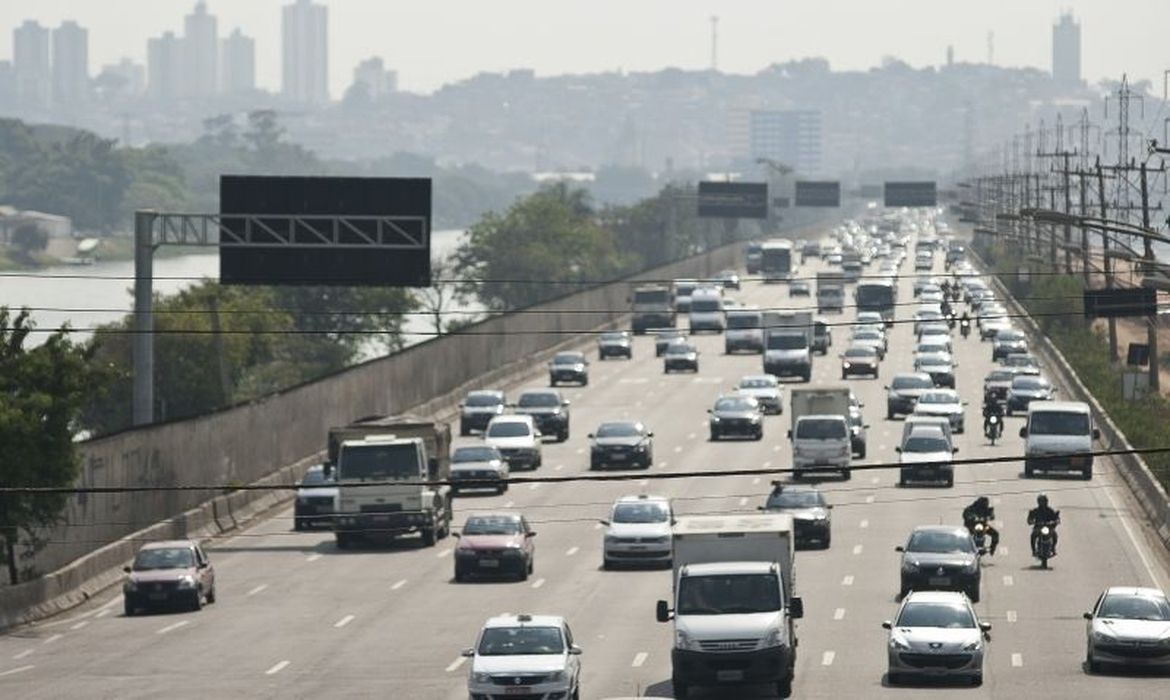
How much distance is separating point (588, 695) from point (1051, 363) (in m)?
77.1

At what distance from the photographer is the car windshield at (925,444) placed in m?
68.8

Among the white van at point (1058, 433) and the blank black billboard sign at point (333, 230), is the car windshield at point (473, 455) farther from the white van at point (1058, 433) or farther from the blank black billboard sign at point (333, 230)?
the white van at point (1058, 433)

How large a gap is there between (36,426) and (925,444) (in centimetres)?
2668

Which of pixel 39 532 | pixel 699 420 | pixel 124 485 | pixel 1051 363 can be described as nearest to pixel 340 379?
pixel 699 420

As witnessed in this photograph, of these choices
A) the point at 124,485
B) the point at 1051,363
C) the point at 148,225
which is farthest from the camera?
the point at 1051,363

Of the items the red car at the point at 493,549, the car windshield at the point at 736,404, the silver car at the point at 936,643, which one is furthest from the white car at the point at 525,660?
the car windshield at the point at 736,404

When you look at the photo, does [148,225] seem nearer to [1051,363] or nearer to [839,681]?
[839,681]

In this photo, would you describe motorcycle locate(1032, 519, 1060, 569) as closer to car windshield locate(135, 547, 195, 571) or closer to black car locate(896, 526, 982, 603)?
black car locate(896, 526, 982, 603)

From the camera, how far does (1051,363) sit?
110938 mm

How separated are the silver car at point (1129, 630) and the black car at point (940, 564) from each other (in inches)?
299

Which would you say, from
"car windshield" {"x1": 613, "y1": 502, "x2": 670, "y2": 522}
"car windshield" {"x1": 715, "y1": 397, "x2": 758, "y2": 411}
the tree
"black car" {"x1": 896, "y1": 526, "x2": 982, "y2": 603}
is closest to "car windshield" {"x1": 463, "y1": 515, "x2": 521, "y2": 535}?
"car windshield" {"x1": 613, "y1": 502, "x2": 670, "y2": 522}

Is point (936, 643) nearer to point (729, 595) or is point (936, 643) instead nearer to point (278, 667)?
point (729, 595)

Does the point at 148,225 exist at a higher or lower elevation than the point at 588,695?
higher

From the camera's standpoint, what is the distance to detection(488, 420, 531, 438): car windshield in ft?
241
